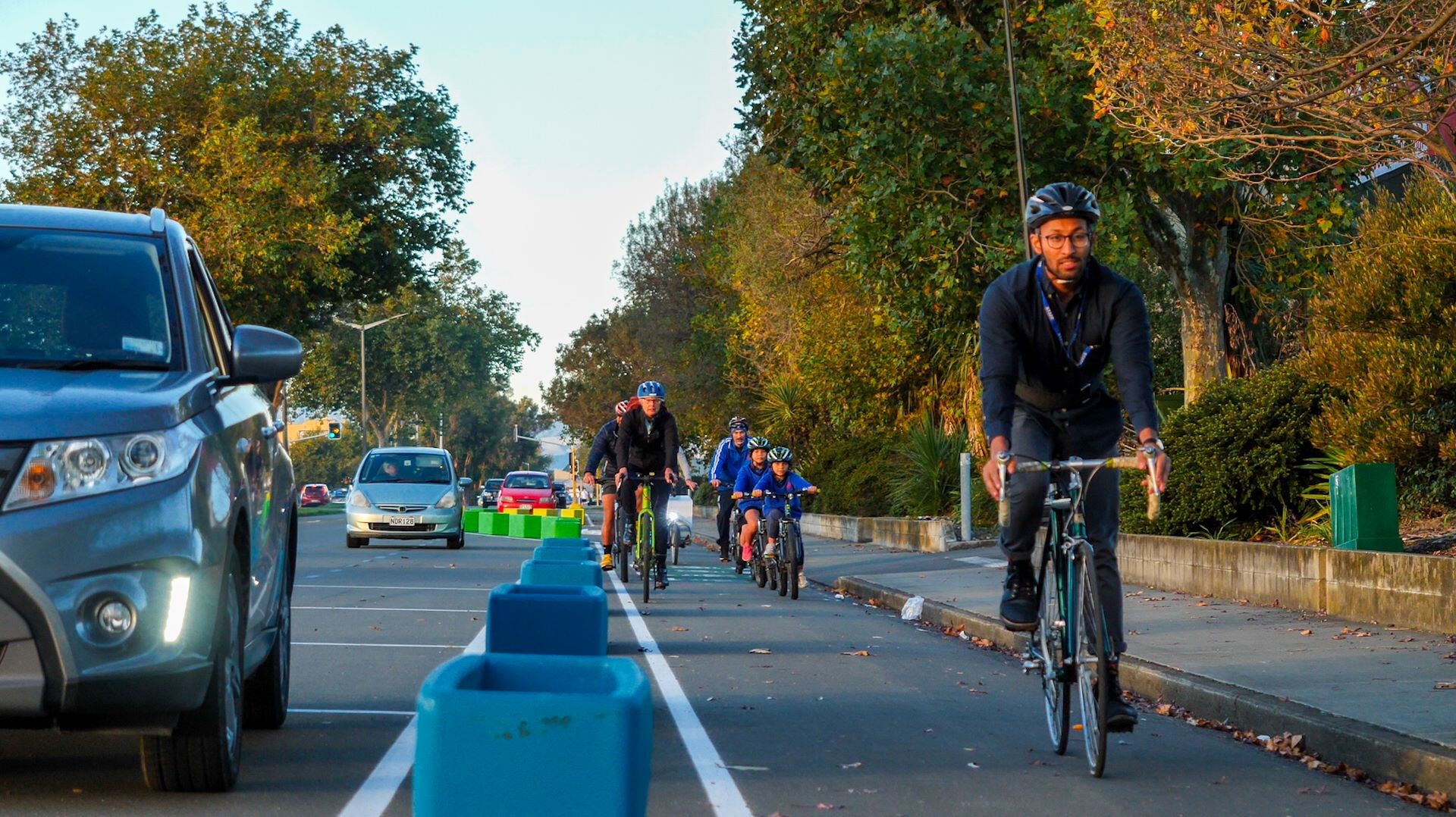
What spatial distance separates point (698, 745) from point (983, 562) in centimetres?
1444

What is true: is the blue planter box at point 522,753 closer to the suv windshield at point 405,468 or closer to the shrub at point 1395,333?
the shrub at point 1395,333

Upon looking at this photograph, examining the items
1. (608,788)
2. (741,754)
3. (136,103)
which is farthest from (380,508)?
(608,788)

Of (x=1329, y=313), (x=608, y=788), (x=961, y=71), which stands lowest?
(x=608, y=788)

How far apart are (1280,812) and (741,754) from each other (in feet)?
7.16

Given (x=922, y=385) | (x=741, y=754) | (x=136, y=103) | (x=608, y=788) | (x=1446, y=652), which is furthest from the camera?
(x=136, y=103)

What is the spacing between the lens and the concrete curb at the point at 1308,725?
6480 mm

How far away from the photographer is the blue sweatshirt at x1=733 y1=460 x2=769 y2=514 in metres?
17.8

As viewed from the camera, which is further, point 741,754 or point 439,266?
point 439,266

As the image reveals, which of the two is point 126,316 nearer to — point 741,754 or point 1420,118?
point 741,754

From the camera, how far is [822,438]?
1752 inches

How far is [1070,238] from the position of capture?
21.7ft

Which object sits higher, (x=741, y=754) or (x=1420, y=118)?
(x=1420, y=118)

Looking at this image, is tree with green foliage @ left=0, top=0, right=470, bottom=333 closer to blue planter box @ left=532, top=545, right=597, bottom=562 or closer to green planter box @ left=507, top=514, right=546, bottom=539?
green planter box @ left=507, top=514, right=546, bottom=539

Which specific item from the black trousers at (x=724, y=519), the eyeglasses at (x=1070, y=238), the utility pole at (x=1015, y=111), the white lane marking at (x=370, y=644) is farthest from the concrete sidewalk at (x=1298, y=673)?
the utility pole at (x=1015, y=111)
